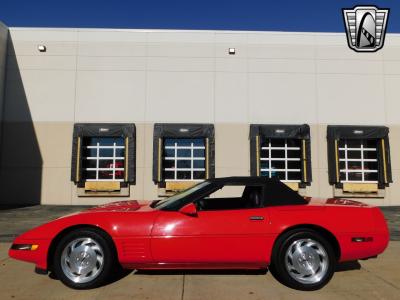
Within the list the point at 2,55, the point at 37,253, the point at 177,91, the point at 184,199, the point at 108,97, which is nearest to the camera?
the point at 37,253

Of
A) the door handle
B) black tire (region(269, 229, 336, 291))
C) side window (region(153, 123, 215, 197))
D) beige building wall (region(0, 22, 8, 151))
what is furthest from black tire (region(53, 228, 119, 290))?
beige building wall (region(0, 22, 8, 151))

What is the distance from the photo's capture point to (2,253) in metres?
6.14

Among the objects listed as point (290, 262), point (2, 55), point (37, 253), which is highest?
point (2, 55)

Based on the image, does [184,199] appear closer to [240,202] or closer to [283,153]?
[240,202]

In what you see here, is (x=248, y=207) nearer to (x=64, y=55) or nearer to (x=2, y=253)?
(x=2, y=253)

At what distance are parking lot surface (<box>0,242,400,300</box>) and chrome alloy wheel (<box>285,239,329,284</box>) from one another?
174mm

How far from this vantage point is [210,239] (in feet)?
14.4

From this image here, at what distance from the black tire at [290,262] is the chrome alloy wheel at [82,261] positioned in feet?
6.36

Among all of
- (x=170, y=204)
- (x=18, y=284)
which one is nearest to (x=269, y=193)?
(x=170, y=204)

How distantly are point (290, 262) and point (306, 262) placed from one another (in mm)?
175

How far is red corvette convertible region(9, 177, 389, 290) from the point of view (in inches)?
172

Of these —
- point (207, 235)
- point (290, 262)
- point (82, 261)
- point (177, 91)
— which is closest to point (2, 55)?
point (177, 91)

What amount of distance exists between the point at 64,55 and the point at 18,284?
36.6ft

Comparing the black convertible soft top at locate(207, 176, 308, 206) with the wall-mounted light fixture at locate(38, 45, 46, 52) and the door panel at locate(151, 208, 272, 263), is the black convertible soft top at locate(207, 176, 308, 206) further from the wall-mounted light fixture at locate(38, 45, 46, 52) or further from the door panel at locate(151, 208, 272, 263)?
the wall-mounted light fixture at locate(38, 45, 46, 52)
